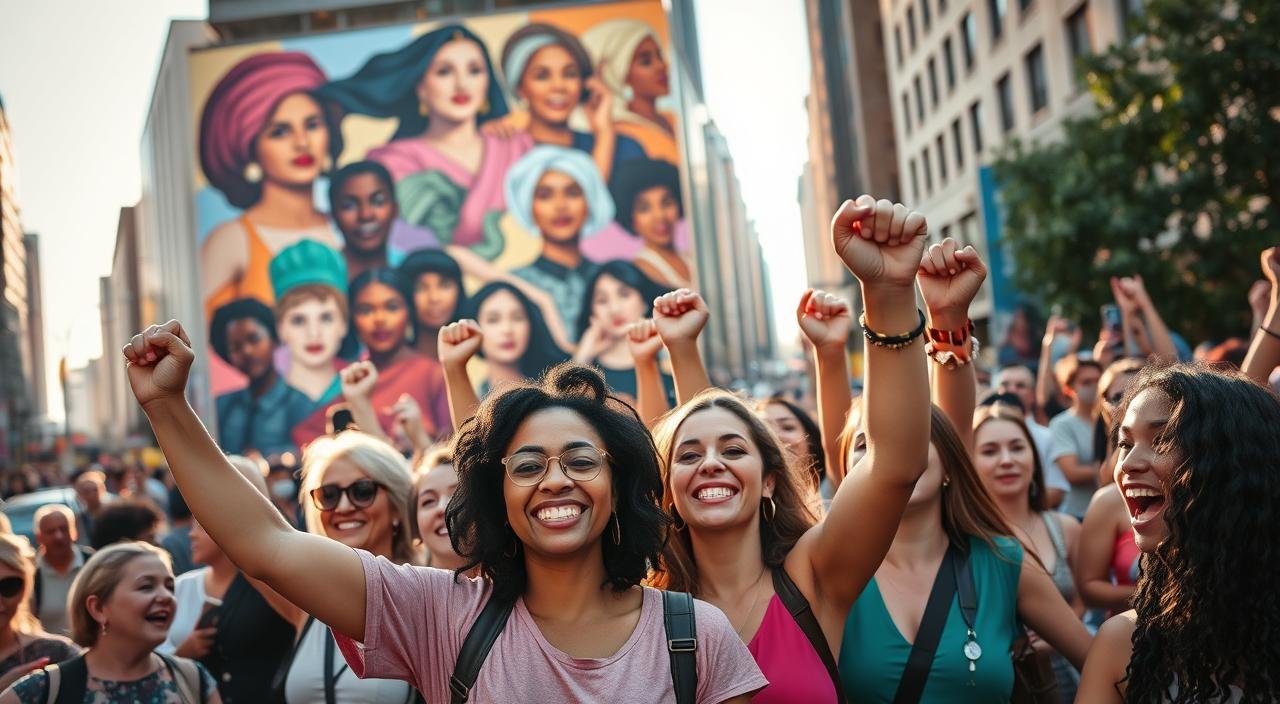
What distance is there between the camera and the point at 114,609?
4.04m

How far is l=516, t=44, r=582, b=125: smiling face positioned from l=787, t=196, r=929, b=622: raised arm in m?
26.1

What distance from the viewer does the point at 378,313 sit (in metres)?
28.5

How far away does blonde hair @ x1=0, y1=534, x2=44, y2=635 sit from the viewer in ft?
14.7

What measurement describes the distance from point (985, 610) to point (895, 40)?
41.7 meters

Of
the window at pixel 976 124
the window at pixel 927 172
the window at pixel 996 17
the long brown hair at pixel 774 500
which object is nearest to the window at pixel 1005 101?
the window at pixel 996 17

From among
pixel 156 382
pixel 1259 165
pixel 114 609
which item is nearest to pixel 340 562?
pixel 156 382

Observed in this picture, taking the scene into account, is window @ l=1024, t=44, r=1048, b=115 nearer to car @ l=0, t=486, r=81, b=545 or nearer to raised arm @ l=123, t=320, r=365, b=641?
car @ l=0, t=486, r=81, b=545

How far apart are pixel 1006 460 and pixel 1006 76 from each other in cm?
2817

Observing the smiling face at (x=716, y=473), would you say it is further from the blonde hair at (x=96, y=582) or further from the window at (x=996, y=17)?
the window at (x=996, y=17)

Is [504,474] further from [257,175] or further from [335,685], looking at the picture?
[257,175]

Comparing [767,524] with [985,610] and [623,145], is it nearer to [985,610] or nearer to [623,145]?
[985,610]

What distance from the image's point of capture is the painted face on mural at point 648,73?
28078mm

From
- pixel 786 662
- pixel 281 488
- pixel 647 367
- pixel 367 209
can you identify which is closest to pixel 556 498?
pixel 786 662

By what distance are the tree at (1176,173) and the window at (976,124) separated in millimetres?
17051
